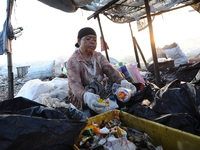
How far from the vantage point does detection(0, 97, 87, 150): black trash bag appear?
2.90ft

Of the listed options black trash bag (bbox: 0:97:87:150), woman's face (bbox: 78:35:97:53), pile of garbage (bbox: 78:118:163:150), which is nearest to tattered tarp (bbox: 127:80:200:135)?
pile of garbage (bbox: 78:118:163:150)

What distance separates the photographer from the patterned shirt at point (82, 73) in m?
2.18

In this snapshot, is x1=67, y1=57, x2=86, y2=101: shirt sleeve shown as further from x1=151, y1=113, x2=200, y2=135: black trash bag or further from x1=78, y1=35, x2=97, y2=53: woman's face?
x1=151, y1=113, x2=200, y2=135: black trash bag

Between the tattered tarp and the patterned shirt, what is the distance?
2.94ft

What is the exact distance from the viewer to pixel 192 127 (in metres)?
1.10

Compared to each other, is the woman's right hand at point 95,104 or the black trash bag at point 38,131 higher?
the black trash bag at point 38,131

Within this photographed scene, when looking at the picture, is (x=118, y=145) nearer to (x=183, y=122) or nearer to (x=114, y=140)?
(x=114, y=140)

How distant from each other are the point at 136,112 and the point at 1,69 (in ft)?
61.5

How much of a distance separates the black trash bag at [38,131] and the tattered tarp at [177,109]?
1.84 ft

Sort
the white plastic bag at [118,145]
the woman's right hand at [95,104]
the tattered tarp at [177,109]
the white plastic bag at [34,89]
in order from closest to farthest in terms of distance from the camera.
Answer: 1. the white plastic bag at [118,145]
2. the tattered tarp at [177,109]
3. the woman's right hand at [95,104]
4. the white plastic bag at [34,89]

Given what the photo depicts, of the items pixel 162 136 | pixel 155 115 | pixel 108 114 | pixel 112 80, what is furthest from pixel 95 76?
pixel 162 136

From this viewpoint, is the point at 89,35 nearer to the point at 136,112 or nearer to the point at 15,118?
the point at 136,112

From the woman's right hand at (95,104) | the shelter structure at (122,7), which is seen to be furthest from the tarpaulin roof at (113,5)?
the woman's right hand at (95,104)

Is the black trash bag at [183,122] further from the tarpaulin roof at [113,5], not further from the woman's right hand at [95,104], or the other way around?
the tarpaulin roof at [113,5]
